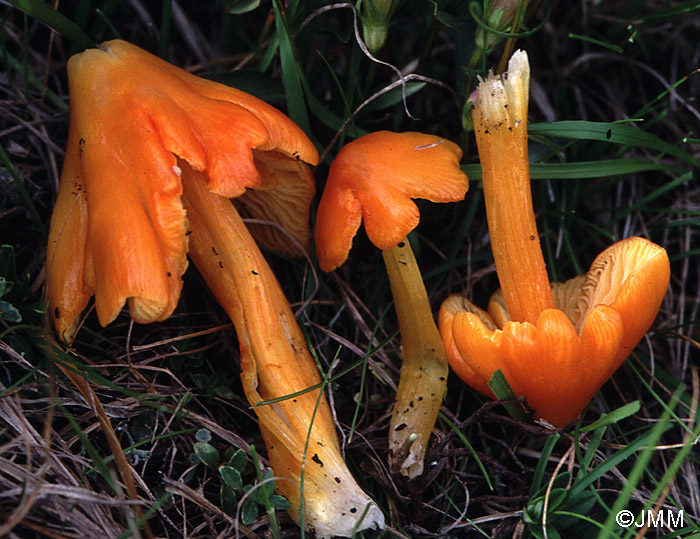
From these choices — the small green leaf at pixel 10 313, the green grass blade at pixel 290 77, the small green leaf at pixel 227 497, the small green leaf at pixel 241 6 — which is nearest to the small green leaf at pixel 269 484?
the small green leaf at pixel 227 497

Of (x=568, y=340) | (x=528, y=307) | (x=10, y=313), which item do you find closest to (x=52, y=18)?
(x=10, y=313)

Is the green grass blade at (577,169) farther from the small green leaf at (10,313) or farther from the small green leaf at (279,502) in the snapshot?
the small green leaf at (10,313)

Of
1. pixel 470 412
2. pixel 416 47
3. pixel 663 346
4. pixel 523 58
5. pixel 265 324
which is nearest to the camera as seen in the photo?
pixel 523 58

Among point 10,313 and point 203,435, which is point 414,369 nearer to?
point 203,435

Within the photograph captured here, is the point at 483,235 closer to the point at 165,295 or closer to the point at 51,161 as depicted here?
the point at 165,295

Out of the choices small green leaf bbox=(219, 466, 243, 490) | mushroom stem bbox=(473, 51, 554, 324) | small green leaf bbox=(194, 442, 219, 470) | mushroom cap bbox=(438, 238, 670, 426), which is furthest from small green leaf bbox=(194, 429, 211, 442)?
mushroom stem bbox=(473, 51, 554, 324)

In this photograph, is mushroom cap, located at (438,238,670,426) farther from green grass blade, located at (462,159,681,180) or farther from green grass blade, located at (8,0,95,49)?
green grass blade, located at (8,0,95,49)

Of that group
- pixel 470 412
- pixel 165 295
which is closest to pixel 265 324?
pixel 165 295
